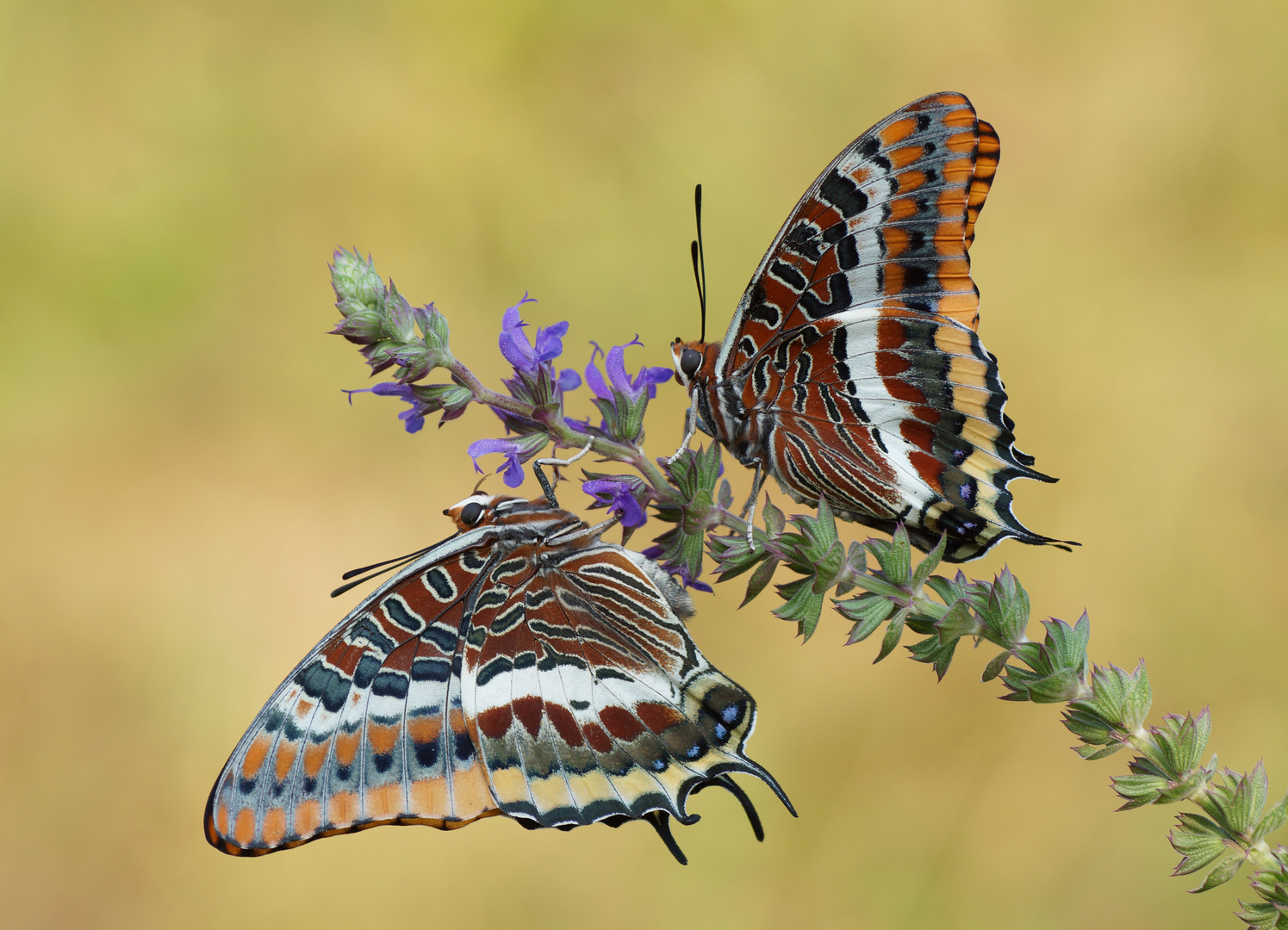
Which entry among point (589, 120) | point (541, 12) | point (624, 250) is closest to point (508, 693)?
point (624, 250)

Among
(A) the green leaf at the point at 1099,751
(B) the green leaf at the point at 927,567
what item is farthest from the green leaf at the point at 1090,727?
(B) the green leaf at the point at 927,567

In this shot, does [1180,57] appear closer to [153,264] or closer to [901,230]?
[901,230]

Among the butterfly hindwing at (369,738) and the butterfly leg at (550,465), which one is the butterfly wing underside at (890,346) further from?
the butterfly hindwing at (369,738)

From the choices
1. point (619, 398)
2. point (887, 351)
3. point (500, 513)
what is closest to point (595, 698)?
point (500, 513)

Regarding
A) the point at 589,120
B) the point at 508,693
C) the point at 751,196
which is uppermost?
the point at 589,120

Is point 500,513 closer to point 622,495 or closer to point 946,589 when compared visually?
point 622,495

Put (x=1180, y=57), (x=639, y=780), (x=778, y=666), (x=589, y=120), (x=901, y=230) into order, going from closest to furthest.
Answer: (x=901, y=230), (x=639, y=780), (x=778, y=666), (x=1180, y=57), (x=589, y=120)

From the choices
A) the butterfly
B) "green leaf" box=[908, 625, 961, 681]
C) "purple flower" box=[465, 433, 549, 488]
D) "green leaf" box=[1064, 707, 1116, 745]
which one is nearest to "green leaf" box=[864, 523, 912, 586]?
"green leaf" box=[908, 625, 961, 681]
